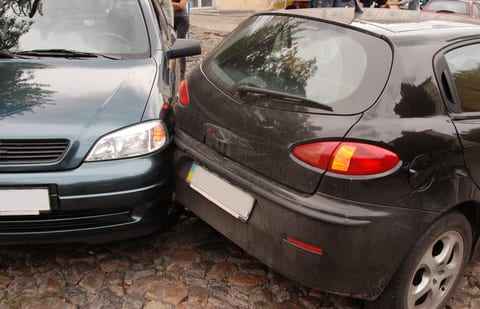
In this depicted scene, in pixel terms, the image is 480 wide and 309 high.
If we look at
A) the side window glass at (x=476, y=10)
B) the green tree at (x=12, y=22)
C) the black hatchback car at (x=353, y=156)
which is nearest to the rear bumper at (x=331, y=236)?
the black hatchback car at (x=353, y=156)

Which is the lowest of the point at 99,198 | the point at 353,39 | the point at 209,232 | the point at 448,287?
the point at 209,232

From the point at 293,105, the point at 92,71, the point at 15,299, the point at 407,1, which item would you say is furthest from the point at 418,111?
the point at 407,1

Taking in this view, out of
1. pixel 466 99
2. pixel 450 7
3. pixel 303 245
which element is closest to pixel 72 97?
pixel 303 245

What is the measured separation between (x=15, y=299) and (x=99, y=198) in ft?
2.31

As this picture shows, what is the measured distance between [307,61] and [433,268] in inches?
47.8

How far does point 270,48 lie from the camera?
2697 millimetres

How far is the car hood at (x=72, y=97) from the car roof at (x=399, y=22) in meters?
1.03

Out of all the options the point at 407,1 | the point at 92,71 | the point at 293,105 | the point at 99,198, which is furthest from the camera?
the point at 407,1

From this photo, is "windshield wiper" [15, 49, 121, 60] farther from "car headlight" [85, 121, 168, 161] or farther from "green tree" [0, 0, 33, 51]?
"car headlight" [85, 121, 168, 161]

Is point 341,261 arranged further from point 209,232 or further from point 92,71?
point 92,71

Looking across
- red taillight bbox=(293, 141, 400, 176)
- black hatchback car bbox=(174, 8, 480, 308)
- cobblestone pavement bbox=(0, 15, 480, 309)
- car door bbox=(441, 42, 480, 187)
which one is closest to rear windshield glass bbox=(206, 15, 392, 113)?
black hatchback car bbox=(174, 8, 480, 308)

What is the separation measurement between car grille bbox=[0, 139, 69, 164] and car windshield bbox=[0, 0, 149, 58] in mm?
1059

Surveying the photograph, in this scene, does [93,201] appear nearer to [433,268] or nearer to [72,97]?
[72,97]

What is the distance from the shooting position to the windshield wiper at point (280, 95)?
2225 millimetres
